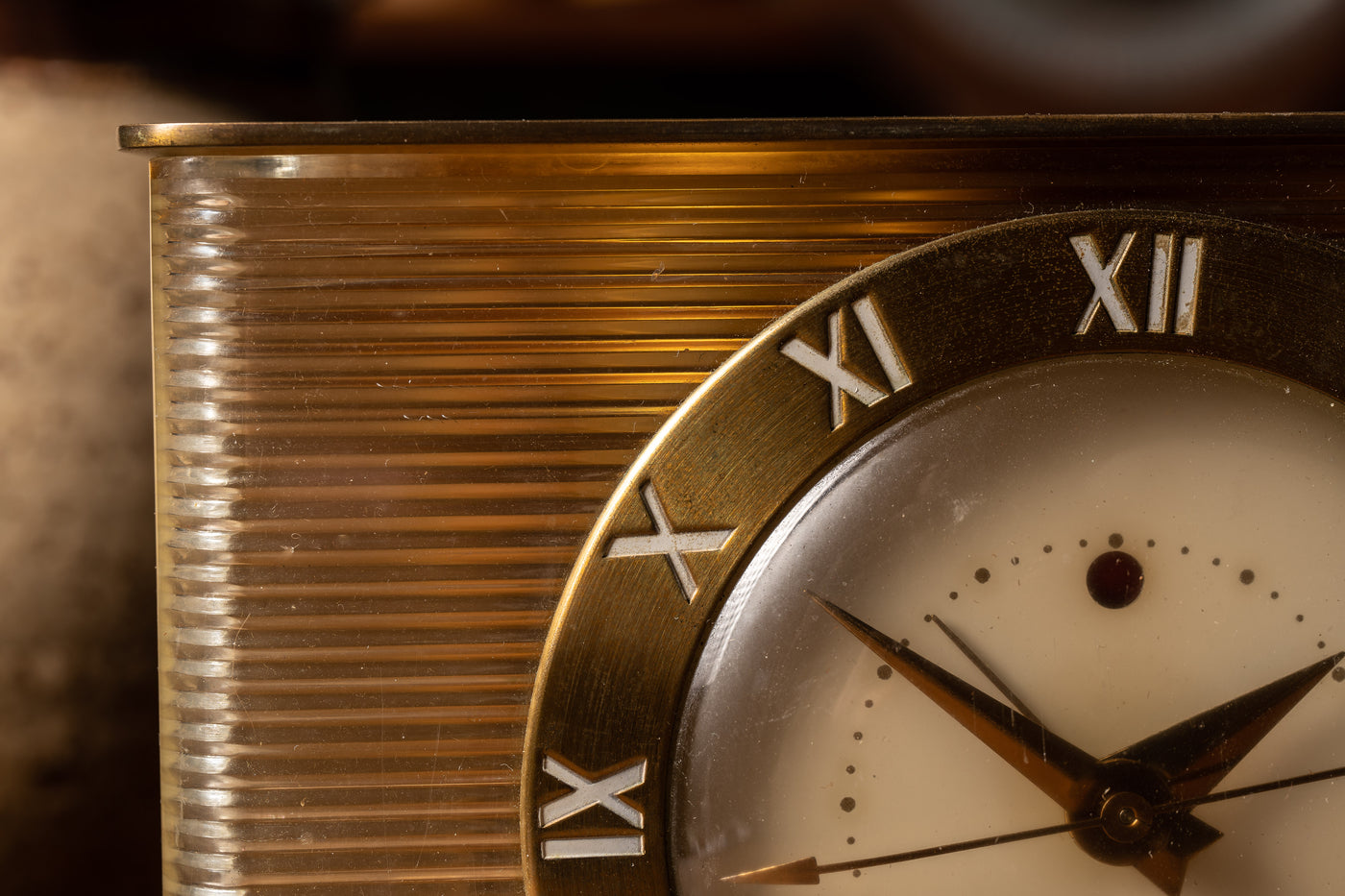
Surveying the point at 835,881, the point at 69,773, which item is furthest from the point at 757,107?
the point at 69,773

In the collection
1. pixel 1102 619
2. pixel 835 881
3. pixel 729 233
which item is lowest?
pixel 835 881

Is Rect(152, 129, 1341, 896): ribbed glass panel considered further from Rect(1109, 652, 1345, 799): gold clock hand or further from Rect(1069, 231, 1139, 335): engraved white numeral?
Rect(1109, 652, 1345, 799): gold clock hand

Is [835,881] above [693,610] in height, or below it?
below

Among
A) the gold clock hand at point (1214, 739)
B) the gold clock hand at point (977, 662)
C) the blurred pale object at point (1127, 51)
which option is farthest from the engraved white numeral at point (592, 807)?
the blurred pale object at point (1127, 51)

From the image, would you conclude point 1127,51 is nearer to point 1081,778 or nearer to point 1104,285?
point 1104,285

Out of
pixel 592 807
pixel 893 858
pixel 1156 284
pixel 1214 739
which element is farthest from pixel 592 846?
pixel 1156 284

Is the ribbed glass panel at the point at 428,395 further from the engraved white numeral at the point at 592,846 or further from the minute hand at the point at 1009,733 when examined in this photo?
the minute hand at the point at 1009,733

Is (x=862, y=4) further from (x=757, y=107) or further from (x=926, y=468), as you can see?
(x=926, y=468)
